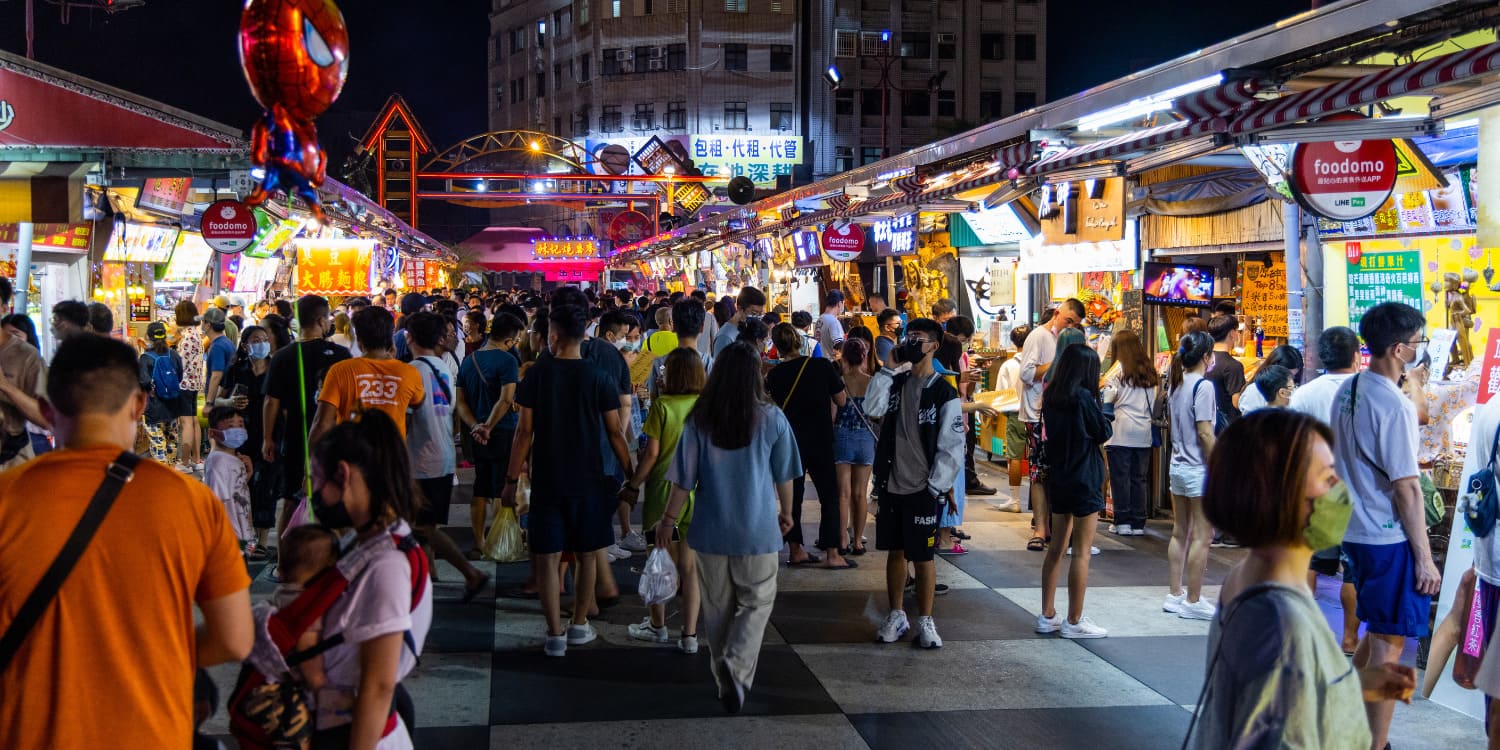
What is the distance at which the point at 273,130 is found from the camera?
4781 millimetres

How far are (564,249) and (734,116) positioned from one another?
2201 centimetres

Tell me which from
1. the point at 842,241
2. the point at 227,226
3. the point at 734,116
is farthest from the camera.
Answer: the point at 734,116

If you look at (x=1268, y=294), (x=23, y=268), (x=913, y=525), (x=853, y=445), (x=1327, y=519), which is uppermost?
(x=23, y=268)

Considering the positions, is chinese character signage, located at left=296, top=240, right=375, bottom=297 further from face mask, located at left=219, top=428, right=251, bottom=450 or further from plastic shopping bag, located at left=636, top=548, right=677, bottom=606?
plastic shopping bag, located at left=636, top=548, right=677, bottom=606

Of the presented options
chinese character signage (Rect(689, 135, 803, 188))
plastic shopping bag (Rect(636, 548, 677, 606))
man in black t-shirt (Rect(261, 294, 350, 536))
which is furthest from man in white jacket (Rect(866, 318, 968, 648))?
chinese character signage (Rect(689, 135, 803, 188))

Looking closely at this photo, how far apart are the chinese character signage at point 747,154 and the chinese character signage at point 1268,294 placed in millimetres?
53075

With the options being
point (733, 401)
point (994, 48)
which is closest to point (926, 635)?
point (733, 401)

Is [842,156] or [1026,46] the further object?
[842,156]

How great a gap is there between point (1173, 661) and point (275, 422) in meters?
5.74

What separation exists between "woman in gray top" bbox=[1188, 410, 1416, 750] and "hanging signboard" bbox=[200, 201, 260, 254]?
12188mm

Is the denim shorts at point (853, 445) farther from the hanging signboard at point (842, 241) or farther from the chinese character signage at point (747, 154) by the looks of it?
the chinese character signage at point (747, 154)

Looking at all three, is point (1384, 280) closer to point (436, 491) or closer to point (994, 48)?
point (436, 491)

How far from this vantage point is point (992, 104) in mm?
69938

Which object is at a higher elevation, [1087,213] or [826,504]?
[1087,213]
